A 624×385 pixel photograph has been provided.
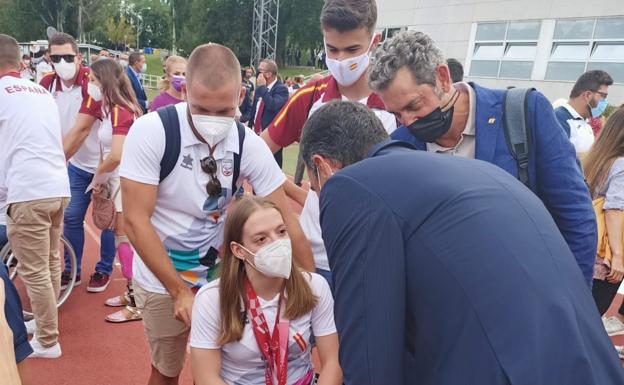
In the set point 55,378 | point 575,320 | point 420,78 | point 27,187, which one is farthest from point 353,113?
point 55,378

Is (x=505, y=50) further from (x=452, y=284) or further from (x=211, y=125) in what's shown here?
(x=452, y=284)

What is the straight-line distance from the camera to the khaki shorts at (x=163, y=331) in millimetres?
2209

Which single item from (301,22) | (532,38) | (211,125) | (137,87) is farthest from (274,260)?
(301,22)

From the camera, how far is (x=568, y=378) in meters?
0.99

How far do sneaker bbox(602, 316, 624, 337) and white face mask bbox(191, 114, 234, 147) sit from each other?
3831 millimetres

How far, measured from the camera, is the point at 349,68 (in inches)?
95.0

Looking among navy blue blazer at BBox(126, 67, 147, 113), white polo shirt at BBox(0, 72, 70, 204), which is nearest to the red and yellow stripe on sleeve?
white polo shirt at BBox(0, 72, 70, 204)

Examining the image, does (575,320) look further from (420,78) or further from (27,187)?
(27,187)

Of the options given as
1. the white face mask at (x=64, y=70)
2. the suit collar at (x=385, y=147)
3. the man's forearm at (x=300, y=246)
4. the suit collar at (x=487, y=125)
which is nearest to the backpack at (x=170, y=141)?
the man's forearm at (x=300, y=246)

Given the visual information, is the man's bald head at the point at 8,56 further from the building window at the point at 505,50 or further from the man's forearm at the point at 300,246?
the building window at the point at 505,50

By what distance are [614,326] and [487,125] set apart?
3406 millimetres

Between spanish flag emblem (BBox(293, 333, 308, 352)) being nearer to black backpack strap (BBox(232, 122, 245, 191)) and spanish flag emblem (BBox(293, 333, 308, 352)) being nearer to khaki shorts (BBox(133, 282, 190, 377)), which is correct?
khaki shorts (BBox(133, 282, 190, 377))

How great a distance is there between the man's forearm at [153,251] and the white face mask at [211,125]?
1.45 ft

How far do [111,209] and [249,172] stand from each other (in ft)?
6.66
